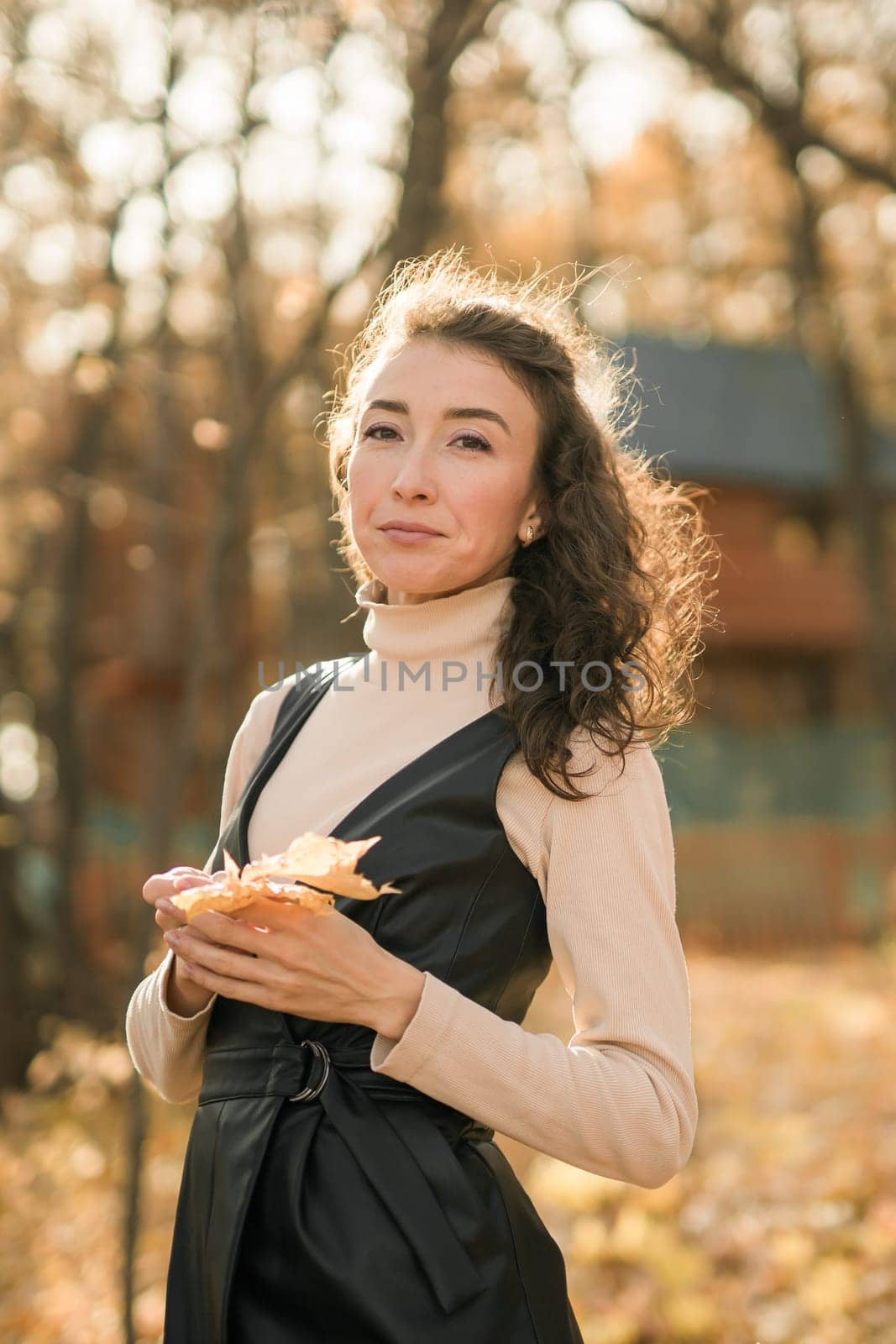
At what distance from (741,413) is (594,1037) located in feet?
52.9

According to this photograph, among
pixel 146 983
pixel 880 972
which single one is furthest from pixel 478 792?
pixel 880 972

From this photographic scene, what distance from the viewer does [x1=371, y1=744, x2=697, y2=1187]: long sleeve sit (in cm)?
176

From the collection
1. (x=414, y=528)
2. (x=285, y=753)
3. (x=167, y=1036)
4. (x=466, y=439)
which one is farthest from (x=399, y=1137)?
(x=466, y=439)

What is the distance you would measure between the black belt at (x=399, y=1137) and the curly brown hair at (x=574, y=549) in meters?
0.46

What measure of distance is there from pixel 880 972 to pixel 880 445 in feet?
30.5

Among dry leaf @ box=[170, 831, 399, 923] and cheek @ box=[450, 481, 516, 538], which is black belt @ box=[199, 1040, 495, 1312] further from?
cheek @ box=[450, 481, 516, 538]

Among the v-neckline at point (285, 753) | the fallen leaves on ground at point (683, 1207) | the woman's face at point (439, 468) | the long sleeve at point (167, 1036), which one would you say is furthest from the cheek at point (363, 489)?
the fallen leaves on ground at point (683, 1207)

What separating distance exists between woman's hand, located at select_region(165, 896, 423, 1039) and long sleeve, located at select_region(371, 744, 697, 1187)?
0.04m

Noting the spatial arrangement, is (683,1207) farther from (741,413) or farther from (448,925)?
(741,413)

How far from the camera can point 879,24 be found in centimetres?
912

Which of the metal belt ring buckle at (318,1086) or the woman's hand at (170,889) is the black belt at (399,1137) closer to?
the metal belt ring buckle at (318,1086)

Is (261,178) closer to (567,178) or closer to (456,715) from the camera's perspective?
(456,715)

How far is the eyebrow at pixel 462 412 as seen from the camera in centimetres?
210

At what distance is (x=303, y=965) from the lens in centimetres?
173
